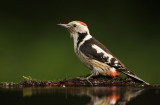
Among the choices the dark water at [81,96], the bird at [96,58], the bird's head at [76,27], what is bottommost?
the dark water at [81,96]

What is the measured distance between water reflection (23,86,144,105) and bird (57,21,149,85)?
287 millimetres

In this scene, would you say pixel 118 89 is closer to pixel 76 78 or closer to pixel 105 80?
pixel 105 80

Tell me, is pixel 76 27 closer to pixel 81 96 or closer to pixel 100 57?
pixel 100 57

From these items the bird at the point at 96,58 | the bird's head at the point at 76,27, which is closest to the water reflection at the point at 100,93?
the bird at the point at 96,58

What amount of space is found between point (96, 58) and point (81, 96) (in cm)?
90

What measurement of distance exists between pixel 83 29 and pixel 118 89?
47.0 inches

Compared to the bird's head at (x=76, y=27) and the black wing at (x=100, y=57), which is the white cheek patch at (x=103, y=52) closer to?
the black wing at (x=100, y=57)

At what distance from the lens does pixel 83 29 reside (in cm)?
486

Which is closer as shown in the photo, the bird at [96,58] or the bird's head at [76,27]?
the bird at [96,58]

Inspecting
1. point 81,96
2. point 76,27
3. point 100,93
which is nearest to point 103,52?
point 76,27

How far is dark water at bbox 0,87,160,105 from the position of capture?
11.7ft

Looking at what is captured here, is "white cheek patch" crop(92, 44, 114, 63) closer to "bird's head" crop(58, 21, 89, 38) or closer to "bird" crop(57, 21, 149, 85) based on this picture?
"bird" crop(57, 21, 149, 85)

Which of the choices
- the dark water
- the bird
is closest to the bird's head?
the bird

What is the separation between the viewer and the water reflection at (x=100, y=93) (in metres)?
3.62
